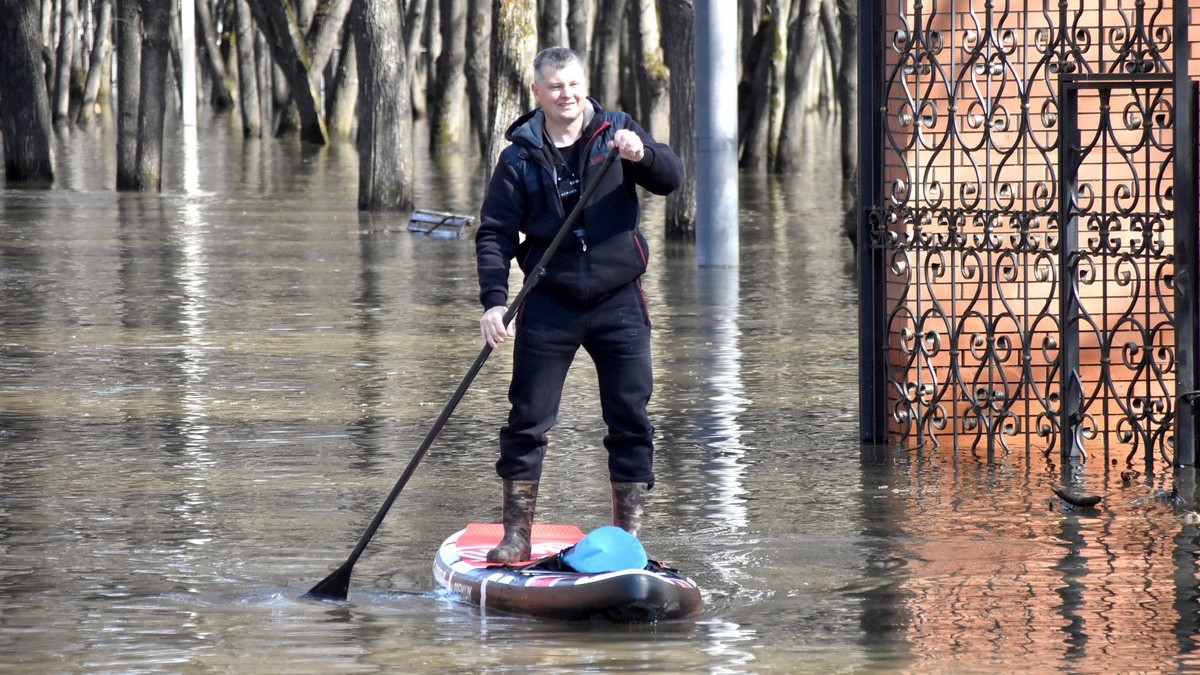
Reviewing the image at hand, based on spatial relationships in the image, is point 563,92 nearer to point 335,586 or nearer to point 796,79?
point 335,586

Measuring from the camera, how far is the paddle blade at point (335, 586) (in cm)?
643

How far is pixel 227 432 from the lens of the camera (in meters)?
9.67

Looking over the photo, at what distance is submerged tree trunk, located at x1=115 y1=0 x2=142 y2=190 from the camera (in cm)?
2694

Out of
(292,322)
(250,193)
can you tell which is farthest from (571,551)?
(250,193)

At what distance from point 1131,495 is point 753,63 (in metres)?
22.5

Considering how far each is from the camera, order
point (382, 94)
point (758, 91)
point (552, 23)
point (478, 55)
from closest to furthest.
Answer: point (382, 94) < point (552, 23) < point (758, 91) < point (478, 55)

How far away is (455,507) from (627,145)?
6.71ft

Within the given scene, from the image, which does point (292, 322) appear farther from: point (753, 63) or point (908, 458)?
point (753, 63)

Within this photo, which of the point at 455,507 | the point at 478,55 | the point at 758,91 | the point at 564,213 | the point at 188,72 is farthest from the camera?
the point at 188,72

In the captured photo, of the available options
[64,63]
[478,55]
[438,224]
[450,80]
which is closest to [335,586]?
[438,224]

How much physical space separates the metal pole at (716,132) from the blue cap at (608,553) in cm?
1065

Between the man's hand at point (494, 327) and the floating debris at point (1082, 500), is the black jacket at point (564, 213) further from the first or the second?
the floating debris at point (1082, 500)

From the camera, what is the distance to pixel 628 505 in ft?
22.6

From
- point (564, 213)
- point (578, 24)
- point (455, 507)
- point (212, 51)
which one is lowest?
point (455, 507)
